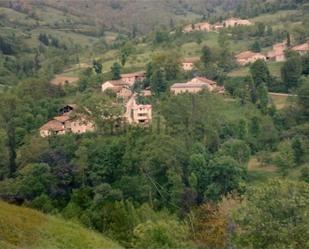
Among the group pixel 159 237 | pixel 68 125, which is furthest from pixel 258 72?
pixel 159 237

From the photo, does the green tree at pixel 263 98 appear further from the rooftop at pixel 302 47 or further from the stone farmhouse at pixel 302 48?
the rooftop at pixel 302 47

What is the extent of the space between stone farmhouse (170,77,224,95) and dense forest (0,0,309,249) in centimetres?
64

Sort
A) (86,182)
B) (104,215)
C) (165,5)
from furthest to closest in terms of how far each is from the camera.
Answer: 1. (165,5)
2. (86,182)
3. (104,215)

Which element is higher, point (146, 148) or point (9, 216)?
point (9, 216)

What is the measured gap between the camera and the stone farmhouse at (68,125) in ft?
110

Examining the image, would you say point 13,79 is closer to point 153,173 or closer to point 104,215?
point 153,173

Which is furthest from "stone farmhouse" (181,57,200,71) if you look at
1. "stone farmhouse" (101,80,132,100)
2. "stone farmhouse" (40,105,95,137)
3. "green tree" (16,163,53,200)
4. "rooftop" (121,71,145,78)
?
"green tree" (16,163,53,200)

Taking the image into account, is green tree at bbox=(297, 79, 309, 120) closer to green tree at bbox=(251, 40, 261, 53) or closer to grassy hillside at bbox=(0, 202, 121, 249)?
green tree at bbox=(251, 40, 261, 53)

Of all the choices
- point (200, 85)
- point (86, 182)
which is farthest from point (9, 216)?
point (200, 85)

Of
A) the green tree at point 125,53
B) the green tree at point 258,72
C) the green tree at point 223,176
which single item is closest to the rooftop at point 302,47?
the green tree at point 258,72

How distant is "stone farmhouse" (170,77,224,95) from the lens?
128ft

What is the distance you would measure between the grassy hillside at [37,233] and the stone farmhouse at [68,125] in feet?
66.8

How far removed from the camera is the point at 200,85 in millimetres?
39500

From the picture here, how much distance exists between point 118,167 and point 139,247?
14.9 m
